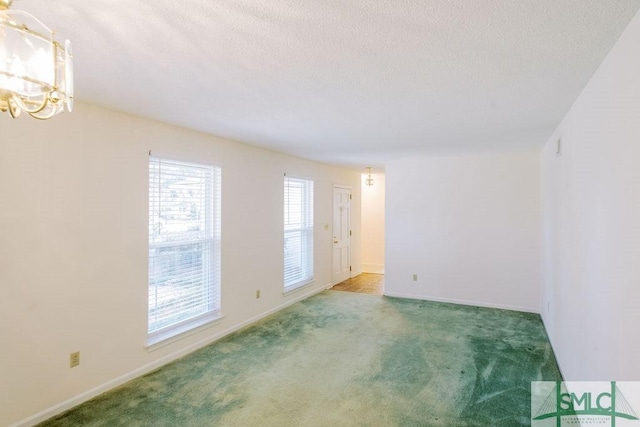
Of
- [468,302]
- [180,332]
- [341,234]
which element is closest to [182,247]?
[180,332]

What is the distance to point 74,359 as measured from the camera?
2.70 meters

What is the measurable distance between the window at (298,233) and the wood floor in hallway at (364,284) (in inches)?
38.4

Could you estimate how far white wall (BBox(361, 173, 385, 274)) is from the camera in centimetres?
843

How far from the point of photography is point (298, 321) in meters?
4.67

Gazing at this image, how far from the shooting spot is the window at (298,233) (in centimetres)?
551

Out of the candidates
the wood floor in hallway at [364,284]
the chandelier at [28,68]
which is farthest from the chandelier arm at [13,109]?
the wood floor in hallway at [364,284]

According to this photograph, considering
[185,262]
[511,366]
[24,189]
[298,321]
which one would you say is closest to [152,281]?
[185,262]

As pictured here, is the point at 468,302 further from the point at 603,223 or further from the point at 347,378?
the point at 603,223

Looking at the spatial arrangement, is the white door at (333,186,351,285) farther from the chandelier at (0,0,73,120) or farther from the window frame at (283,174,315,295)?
the chandelier at (0,0,73,120)

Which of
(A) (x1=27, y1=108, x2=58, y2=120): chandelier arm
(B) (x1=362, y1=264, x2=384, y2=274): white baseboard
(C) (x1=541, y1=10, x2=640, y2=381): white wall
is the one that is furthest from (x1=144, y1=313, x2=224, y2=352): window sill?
(B) (x1=362, y1=264, x2=384, y2=274): white baseboard

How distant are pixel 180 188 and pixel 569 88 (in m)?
3.42

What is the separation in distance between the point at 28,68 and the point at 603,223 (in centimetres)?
265

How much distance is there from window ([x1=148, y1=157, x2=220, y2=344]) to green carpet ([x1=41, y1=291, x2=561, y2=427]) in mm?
443

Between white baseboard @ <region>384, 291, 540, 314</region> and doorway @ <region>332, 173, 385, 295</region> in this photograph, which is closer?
white baseboard @ <region>384, 291, 540, 314</region>
